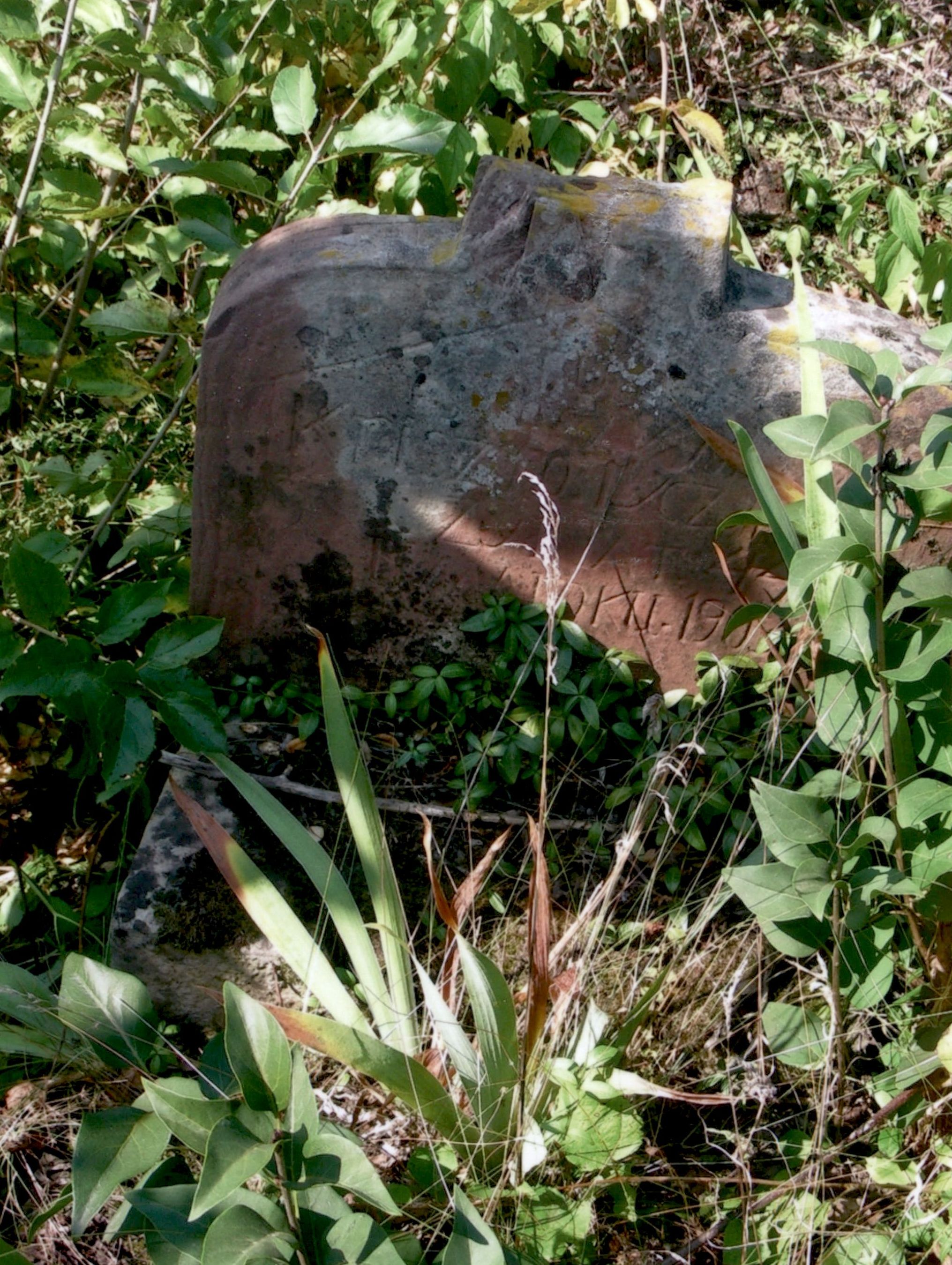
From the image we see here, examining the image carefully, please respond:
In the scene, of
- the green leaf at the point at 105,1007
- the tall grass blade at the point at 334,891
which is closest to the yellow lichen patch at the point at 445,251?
the tall grass blade at the point at 334,891

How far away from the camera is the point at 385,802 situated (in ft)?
7.20

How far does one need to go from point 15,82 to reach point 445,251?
1.05 m

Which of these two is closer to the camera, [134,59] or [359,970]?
[359,970]

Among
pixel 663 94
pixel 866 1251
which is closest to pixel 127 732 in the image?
pixel 866 1251

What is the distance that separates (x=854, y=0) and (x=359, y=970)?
4.19 meters

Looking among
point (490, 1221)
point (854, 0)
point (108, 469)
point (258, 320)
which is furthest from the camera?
point (854, 0)

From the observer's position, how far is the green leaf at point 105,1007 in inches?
63.8

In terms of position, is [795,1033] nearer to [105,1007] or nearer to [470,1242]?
[470,1242]

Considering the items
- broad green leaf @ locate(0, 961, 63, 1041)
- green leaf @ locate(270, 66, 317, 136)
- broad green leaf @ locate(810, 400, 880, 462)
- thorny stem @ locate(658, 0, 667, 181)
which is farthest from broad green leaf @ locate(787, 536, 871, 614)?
thorny stem @ locate(658, 0, 667, 181)

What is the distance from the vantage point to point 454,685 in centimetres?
233

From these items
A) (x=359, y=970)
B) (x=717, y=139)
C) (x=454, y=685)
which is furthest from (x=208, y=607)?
(x=717, y=139)

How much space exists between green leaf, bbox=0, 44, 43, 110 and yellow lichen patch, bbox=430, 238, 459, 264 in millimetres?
981

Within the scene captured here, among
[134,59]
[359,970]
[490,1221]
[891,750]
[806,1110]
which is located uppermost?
[134,59]

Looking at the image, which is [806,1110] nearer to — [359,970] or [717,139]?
[359,970]
